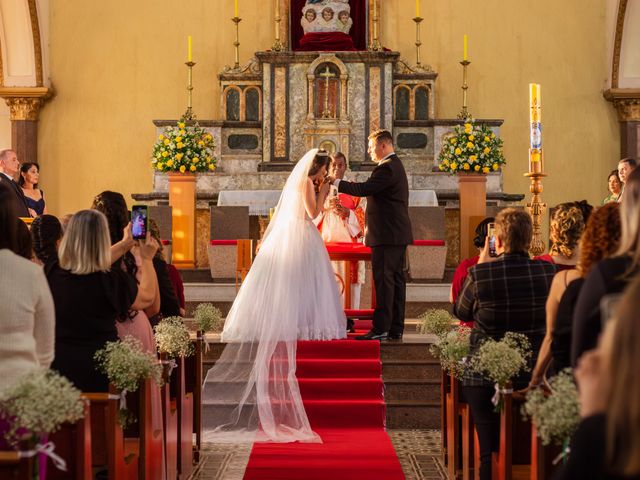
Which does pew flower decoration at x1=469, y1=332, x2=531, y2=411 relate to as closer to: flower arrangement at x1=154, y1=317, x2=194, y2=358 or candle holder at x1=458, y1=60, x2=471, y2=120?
flower arrangement at x1=154, y1=317, x2=194, y2=358

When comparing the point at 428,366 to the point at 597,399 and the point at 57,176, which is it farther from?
the point at 57,176

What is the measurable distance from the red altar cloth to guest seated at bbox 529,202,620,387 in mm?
10735

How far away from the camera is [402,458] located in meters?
7.02

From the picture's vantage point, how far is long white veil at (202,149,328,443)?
24.7 ft

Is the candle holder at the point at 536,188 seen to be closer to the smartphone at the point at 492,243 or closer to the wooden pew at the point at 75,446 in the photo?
the smartphone at the point at 492,243

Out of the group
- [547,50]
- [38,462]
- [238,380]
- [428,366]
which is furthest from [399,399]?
[547,50]

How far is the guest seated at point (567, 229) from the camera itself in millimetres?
5188

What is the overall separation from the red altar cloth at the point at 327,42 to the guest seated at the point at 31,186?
220 inches

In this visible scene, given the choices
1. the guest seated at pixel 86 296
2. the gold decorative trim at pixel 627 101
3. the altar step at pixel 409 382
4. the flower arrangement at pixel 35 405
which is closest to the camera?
the flower arrangement at pixel 35 405

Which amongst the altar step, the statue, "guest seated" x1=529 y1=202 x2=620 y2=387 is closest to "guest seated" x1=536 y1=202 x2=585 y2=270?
"guest seated" x1=529 y1=202 x2=620 y2=387

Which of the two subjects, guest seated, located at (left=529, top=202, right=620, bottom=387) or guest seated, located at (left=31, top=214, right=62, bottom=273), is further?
guest seated, located at (left=31, top=214, right=62, bottom=273)

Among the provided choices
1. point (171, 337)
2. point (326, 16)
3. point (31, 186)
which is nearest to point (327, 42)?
point (326, 16)

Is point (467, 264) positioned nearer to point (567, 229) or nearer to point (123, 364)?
point (567, 229)

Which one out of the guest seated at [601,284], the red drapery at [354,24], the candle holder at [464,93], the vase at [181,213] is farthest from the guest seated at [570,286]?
the red drapery at [354,24]
